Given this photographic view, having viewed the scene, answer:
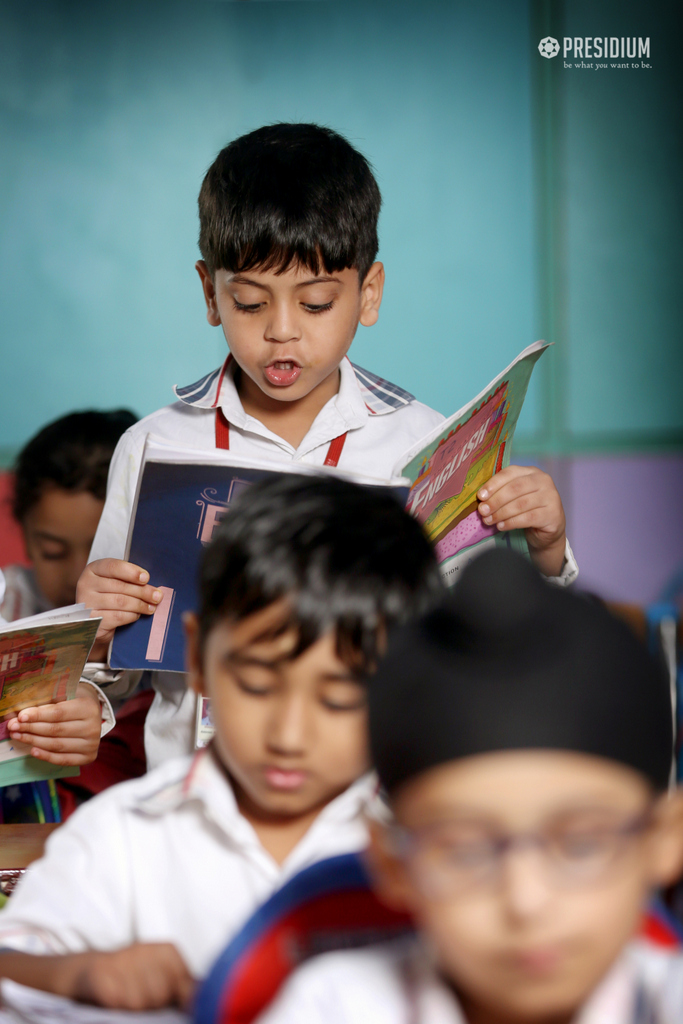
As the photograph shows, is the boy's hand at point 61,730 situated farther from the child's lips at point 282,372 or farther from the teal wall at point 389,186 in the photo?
the teal wall at point 389,186

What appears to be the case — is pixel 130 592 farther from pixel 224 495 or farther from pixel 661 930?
A: pixel 661 930

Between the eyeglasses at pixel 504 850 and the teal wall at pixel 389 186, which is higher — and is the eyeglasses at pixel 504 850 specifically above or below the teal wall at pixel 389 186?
below

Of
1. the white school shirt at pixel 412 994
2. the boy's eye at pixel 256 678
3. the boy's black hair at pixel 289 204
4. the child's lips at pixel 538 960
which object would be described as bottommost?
the white school shirt at pixel 412 994

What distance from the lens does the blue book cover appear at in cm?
88

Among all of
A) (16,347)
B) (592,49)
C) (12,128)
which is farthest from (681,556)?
(12,128)

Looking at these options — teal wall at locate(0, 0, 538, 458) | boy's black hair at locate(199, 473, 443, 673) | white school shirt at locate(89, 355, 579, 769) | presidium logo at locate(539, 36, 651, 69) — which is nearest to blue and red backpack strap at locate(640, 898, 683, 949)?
boy's black hair at locate(199, 473, 443, 673)

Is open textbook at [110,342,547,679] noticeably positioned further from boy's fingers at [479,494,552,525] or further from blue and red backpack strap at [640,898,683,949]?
blue and red backpack strap at [640,898,683,949]

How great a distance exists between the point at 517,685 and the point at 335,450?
86 cm

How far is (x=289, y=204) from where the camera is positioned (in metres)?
1.16

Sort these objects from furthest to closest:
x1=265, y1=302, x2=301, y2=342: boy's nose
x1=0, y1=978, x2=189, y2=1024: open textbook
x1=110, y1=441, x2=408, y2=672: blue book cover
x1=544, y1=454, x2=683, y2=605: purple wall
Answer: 1. x1=544, y1=454, x2=683, y2=605: purple wall
2. x1=265, y1=302, x2=301, y2=342: boy's nose
3. x1=110, y1=441, x2=408, y2=672: blue book cover
4. x1=0, y1=978, x2=189, y2=1024: open textbook

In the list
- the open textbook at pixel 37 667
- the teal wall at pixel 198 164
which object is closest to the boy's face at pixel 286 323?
the open textbook at pixel 37 667

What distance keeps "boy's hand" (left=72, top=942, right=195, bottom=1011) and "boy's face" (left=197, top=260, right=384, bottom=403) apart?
715 mm

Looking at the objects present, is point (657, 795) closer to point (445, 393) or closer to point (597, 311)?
point (445, 393)

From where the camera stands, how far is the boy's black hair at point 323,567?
586 mm
